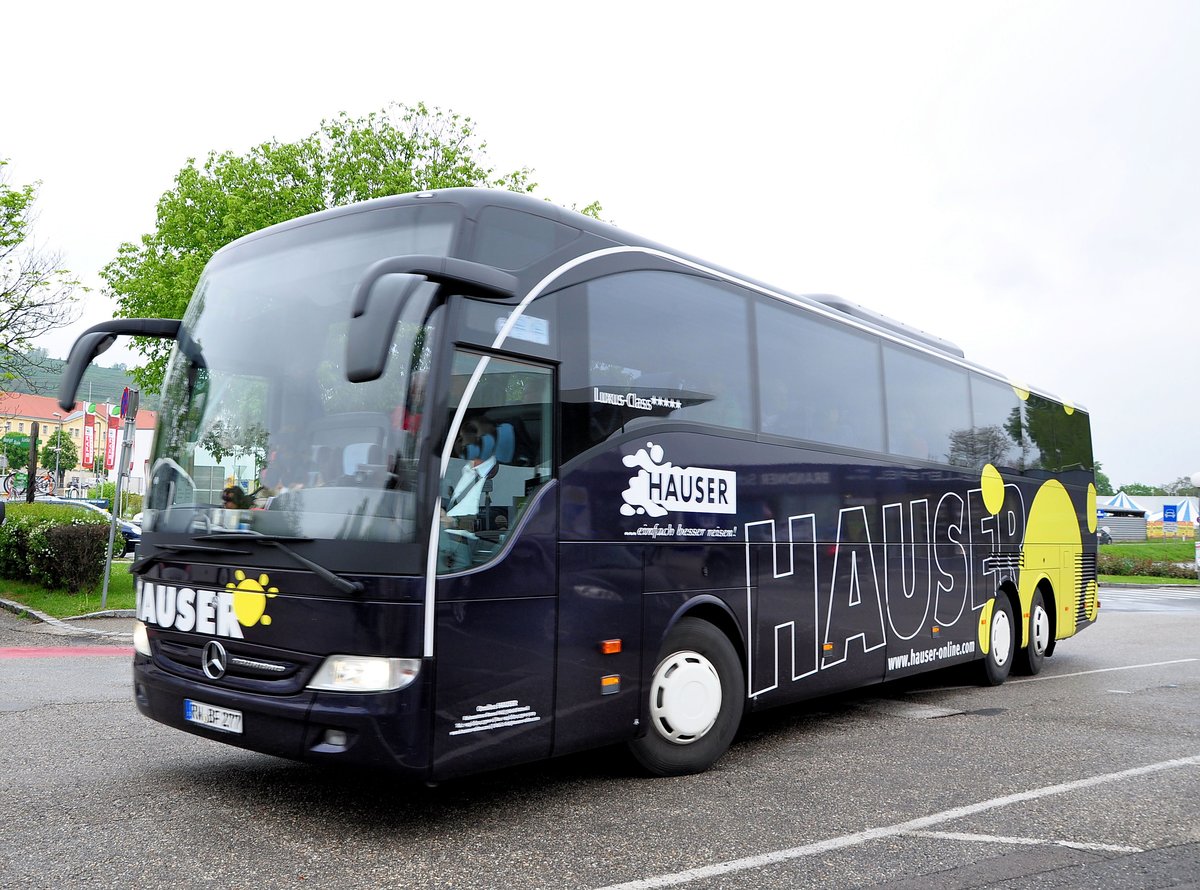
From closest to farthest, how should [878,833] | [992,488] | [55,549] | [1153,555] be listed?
[878,833] → [992,488] → [55,549] → [1153,555]

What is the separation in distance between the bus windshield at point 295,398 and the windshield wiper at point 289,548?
5 cm

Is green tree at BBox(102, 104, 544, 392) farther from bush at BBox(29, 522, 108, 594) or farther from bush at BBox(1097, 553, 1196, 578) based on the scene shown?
bush at BBox(1097, 553, 1196, 578)

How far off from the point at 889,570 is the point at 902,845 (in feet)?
13.2

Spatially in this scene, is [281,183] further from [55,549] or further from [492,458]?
[492,458]

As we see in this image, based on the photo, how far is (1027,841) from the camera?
5.09 m

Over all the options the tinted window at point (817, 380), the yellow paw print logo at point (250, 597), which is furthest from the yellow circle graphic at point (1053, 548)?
the yellow paw print logo at point (250, 597)

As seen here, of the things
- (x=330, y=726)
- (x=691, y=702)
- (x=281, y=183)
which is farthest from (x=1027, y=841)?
(x=281, y=183)

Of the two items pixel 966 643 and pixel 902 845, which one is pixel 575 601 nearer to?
pixel 902 845

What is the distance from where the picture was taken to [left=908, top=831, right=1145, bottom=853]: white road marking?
501 cm

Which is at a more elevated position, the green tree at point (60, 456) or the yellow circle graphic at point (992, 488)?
the green tree at point (60, 456)

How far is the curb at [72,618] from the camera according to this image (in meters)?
13.3

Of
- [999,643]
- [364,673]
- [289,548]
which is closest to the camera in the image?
[364,673]

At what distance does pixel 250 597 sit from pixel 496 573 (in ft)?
4.05

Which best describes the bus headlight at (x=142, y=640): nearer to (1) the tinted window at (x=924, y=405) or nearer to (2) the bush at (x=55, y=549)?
(1) the tinted window at (x=924, y=405)
